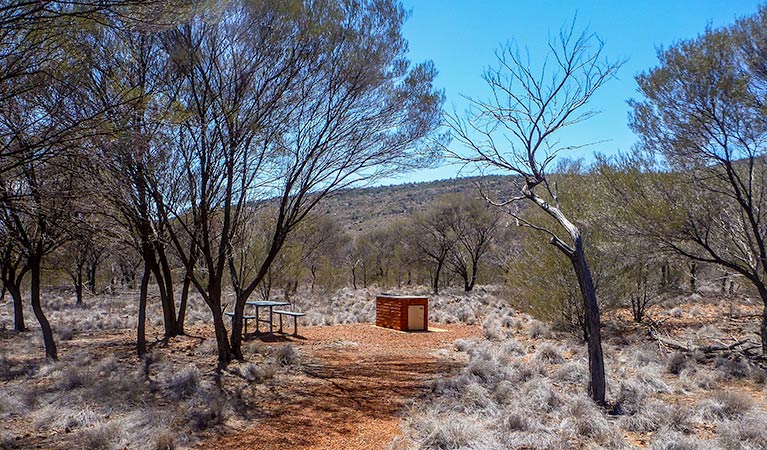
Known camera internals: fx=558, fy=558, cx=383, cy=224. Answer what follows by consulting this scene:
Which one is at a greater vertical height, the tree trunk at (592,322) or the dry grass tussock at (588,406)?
the tree trunk at (592,322)

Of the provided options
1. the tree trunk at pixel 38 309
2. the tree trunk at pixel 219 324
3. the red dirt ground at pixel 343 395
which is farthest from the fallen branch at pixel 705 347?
the tree trunk at pixel 38 309

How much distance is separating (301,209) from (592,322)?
20.9 ft

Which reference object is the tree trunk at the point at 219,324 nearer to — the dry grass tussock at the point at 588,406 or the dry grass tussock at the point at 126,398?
the dry grass tussock at the point at 126,398

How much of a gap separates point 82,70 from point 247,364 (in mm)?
5330

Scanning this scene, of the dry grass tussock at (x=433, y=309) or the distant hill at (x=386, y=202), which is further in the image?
the distant hill at (x=386, y=202)

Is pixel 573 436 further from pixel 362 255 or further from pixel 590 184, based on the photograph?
pixel 362 255

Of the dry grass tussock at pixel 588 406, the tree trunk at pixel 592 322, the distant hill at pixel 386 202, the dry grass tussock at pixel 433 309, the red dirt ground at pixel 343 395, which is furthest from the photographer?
the distant hill at pixel 386 202

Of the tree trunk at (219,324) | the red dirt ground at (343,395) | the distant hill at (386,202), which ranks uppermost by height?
the distant hill at (386,202)

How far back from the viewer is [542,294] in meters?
14.1

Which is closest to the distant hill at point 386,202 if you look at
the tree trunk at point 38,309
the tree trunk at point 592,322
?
the tree trunk at point 38,309

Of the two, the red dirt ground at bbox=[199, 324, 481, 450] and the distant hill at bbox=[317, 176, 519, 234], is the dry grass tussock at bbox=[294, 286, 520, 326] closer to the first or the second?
the red dirt ground at bbox=[199, 324, 481, 450]

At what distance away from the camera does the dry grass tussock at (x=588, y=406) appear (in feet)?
19.2

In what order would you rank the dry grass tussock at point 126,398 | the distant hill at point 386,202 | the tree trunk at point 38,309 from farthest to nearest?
the distant hill at point 386,202, the tree trunk at point 38,309, the dry grass tussock at point 126,398

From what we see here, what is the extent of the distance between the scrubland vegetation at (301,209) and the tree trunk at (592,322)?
27 mm
